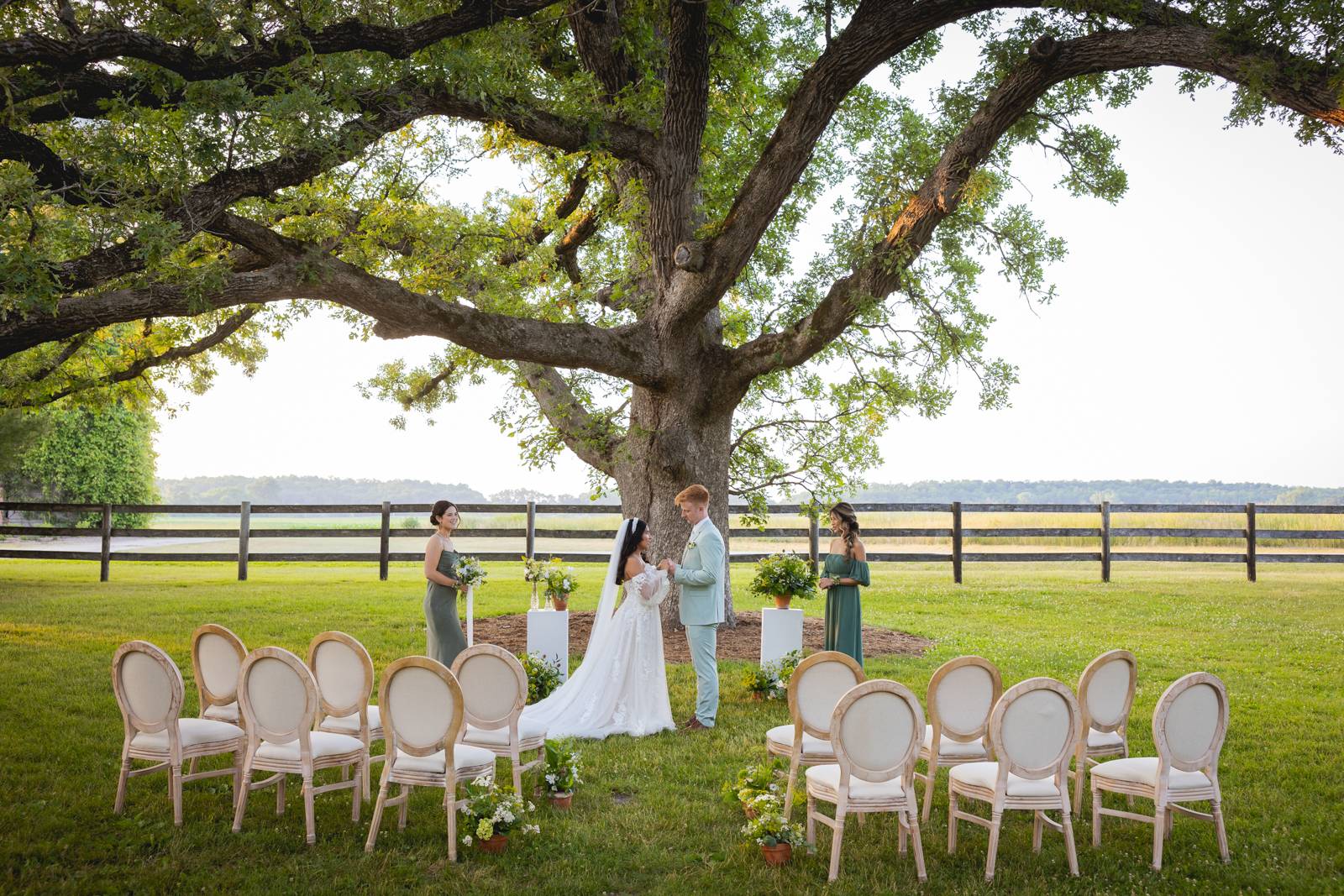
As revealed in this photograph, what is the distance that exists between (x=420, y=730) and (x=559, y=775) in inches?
46.2

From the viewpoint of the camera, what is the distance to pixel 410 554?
18953mm

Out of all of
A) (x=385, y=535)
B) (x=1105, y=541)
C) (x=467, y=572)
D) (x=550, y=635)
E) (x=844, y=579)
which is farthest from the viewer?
(x=1105, y=541)

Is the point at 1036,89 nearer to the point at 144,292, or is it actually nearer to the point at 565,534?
the point at 144,292

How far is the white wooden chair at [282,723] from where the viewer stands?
517cm

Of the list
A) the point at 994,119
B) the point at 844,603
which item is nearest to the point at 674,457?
the point at 844,603

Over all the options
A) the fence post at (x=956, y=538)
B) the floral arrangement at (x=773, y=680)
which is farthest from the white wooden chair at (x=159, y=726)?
the fence post at (x=956, y=538)

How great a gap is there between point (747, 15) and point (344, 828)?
11.1 metres

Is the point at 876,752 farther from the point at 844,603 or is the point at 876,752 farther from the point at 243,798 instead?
the point at 844,603

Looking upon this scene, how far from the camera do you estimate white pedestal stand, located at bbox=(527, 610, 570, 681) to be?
31.4 ft

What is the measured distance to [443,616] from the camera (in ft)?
28.7

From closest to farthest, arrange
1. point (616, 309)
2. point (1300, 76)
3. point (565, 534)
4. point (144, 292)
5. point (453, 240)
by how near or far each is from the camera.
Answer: point (1300, 76) → point (144, 292) → point (453, 240) → point (616, 309) → point (565, 534)

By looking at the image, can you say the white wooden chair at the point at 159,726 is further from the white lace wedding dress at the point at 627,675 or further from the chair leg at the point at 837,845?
the chair leg at the point at 837,845

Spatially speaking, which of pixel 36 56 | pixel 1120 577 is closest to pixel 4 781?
pixel 36 56

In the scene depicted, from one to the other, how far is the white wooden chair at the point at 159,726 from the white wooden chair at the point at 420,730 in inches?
49.2
